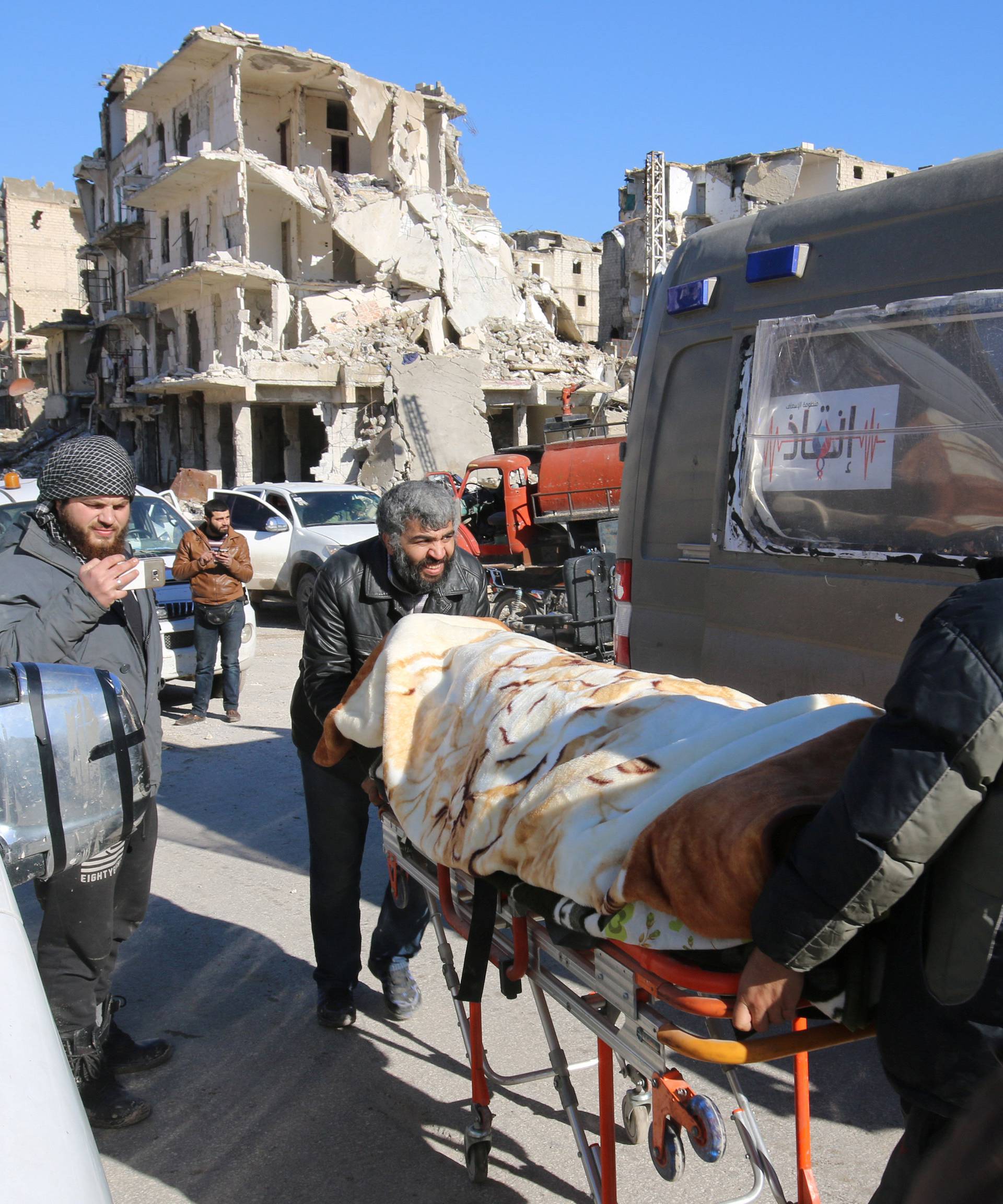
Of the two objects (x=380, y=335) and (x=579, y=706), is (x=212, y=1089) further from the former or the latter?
(x=380, y=335)

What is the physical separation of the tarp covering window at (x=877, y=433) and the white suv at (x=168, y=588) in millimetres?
5598

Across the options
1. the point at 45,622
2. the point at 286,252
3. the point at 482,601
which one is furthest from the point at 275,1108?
the point at 286,252

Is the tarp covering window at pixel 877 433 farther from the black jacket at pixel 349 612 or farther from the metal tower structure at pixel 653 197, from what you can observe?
the metal tower structure at pixel 653 197

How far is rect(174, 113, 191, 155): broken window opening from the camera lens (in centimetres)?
3253

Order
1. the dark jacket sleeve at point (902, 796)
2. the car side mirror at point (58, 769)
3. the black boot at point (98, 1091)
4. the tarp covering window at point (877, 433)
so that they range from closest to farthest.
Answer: the dark jacket sleeve at point (902, 796) < the car side mirror at point (58, 769) < the black boot at point (98, 1091) < the tarp covering window at point (877, 433)

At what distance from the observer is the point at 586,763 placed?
6.74 feet

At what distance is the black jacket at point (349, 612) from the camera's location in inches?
132

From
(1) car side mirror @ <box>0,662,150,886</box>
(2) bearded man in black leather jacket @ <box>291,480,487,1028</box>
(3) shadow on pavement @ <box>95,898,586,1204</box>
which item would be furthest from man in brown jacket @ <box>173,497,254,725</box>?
(1) car side mirror @ <box>0,662,150,886</box>

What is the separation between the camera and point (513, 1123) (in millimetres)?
2957

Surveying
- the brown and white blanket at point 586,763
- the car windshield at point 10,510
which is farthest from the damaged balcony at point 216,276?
the brown and white blanket at point 586,763

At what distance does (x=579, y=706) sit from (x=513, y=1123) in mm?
1502

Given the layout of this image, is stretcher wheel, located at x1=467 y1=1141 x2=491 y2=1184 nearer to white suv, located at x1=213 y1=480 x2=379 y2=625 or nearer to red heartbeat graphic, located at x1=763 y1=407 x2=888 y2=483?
red heartbeat graphic, located at x1=763 y1=407 x2=888 y2=483

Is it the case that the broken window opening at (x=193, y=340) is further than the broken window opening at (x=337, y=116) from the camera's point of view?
Yes

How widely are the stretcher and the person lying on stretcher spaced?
20 centimetres
